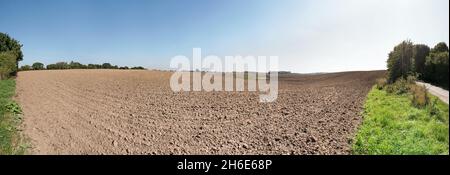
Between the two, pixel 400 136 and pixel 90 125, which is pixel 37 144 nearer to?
pixel 90 125

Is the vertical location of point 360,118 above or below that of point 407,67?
below

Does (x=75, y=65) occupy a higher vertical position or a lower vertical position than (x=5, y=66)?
higher

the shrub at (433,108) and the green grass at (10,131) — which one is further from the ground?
the shrub at (433,108)

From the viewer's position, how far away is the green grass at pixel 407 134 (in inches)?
302

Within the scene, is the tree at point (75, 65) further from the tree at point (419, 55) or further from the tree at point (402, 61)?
the tree at point (419, 55)

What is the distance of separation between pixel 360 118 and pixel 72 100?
14790mm

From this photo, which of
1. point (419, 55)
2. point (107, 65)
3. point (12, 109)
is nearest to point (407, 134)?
point (419, 55)

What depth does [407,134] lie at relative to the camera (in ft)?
29.6

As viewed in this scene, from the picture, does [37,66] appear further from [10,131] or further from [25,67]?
[10,131]

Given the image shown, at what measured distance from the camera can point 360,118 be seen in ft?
41.3

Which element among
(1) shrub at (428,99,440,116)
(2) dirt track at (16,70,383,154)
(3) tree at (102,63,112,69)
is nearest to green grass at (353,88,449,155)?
(1) shrub at (428,99,440,116)

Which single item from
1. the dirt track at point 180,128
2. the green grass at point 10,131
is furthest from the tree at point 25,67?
the green grass at point 10,131
